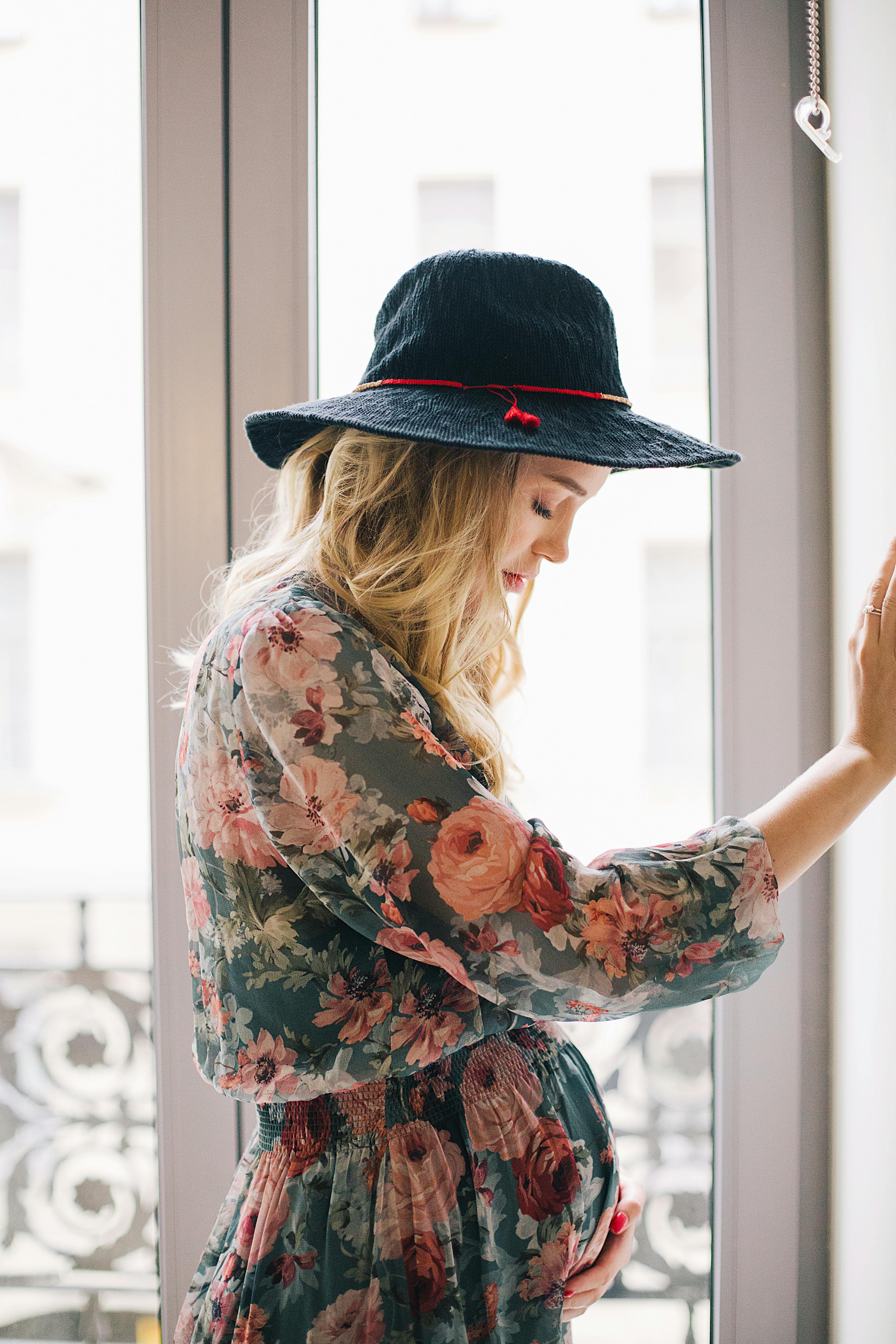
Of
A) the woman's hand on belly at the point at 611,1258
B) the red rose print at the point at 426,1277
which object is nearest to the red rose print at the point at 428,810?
the red rose print at the point at 426,1277

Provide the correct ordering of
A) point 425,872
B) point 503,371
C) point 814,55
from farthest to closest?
1. point 814,55
2. point 503,371
3. point 425,872

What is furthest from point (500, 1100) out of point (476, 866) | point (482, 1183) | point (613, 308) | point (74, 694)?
point (613, 308)

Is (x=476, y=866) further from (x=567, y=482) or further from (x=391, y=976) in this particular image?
(x=567, y=482)

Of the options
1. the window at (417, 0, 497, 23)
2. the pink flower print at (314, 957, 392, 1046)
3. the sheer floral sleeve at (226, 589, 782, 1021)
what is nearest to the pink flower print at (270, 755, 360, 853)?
the sheer floral sleeve at (226, 589, 782, 1021)

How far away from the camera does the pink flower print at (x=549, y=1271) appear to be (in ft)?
2.18

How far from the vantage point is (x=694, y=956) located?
1.85 ft

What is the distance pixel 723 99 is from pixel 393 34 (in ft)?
1.34

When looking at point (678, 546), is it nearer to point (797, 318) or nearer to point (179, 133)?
point (797, 318)

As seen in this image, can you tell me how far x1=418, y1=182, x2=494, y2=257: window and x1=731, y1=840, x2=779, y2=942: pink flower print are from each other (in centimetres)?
83

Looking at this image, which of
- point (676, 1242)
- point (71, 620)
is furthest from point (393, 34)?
point (676, 1242)

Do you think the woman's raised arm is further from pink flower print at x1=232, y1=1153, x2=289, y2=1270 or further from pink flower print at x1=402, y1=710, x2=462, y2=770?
pink flower print at x1=232, y1=1153, x2=289, y2=1270

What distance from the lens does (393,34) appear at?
3.43ft

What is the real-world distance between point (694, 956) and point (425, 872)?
189 mm

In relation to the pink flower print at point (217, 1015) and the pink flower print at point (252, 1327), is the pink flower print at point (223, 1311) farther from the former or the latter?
the pink flower print at point (217, 1015)
